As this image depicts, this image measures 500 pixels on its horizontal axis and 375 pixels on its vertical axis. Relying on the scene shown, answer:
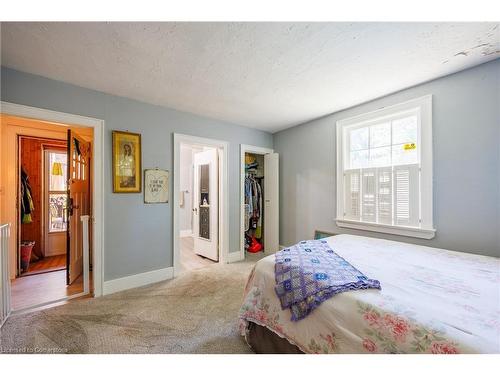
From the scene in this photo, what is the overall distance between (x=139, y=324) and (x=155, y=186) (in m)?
1.57

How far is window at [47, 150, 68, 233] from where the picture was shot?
3863mm

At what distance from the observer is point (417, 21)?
4.56 ft

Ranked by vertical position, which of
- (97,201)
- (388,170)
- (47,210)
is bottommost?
(47,210)

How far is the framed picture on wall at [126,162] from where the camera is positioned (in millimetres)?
2516

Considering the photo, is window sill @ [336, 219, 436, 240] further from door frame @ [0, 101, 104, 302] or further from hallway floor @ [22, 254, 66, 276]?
hallway floor @ [22, 254, 66, 276]

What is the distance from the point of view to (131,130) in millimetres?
2641

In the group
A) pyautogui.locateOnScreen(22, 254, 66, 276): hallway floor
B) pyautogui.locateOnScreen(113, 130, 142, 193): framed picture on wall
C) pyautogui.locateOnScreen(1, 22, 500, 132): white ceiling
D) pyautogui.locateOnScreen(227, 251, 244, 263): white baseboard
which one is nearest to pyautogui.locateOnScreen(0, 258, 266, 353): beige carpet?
pyautogui.locateOnScreen(227, 251, 244, 263): white baseboard

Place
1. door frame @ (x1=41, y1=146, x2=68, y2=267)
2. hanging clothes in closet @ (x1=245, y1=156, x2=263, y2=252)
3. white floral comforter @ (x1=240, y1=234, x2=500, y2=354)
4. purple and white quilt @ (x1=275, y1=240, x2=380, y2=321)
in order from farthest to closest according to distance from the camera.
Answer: hanging clothes in closet @ (x1=245, y1=156, x2=263, y2=252), door frame @ (x1=41, y1=146, x2=68, y2=267), purple and white quilt @ (x1=275, y1=240, x2=380, y2=321), white floral comforter @ (x1=240, y1=234, x2=500, y2=354)

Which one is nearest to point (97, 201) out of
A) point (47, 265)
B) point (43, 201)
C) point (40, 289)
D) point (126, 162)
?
point (126, 162)

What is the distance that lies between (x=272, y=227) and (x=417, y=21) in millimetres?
3263

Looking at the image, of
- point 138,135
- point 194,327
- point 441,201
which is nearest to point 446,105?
point 441,201

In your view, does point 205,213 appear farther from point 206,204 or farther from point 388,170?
point 388,170

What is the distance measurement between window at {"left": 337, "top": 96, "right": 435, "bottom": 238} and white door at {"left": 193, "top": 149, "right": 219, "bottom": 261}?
196 centimetres

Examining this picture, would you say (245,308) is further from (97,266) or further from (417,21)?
(417,21)
